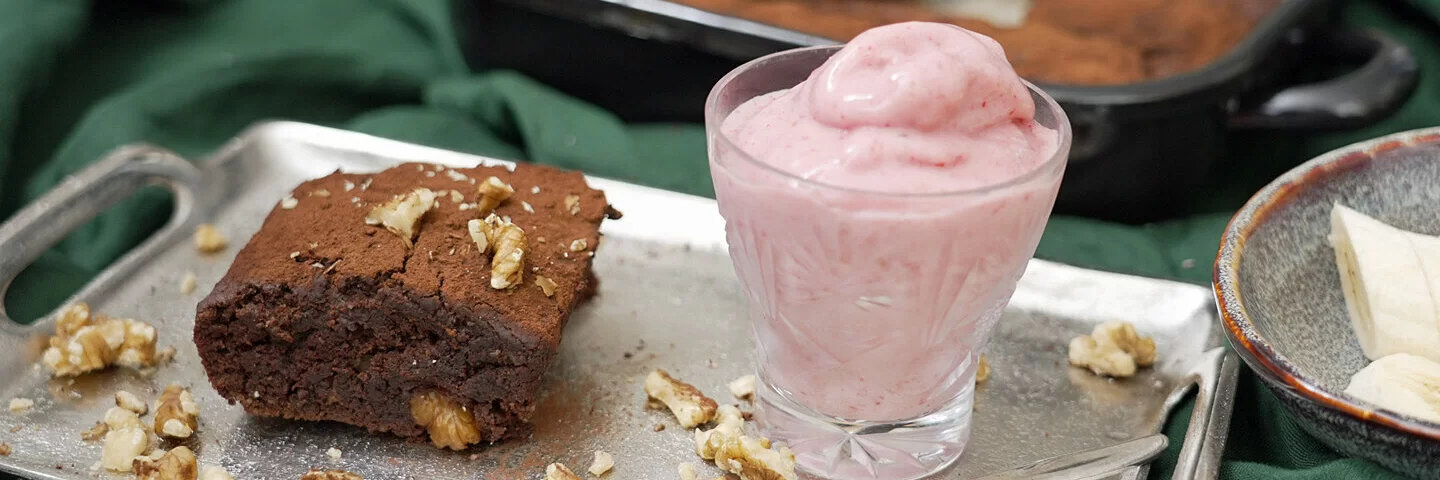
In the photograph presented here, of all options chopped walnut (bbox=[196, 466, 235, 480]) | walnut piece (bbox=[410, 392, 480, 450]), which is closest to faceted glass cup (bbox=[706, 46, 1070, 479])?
walnut piece (bbox=[410, 392, 480, 450])

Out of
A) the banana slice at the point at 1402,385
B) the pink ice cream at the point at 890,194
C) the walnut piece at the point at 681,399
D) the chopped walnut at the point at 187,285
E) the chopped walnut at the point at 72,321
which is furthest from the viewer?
the chopped walnut at the point at 187,285

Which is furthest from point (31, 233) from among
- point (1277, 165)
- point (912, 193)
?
point (1277, 165)

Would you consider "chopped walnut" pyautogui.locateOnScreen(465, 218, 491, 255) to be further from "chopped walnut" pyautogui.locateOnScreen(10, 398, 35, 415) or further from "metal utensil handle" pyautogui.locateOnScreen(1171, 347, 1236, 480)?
"metal utensil handle" pyautogui.locateOnScreen(1171, 347, 1236, 480)

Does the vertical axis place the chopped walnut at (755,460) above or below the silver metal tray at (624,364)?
above

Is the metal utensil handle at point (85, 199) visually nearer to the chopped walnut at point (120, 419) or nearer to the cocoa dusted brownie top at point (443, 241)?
the chopped walnut at point (120, 419)

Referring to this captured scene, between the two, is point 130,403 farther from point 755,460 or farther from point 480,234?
point 755,460

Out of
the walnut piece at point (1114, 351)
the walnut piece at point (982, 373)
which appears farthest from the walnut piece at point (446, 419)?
the walnut piece at point (1114, 351)

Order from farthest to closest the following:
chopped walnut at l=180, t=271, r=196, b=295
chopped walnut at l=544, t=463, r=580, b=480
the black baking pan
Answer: the black baking pan
chopped walnut at l=180, t=271, r=196, b=295
chopped walnut at l=544, t=463, r=580, b=480
